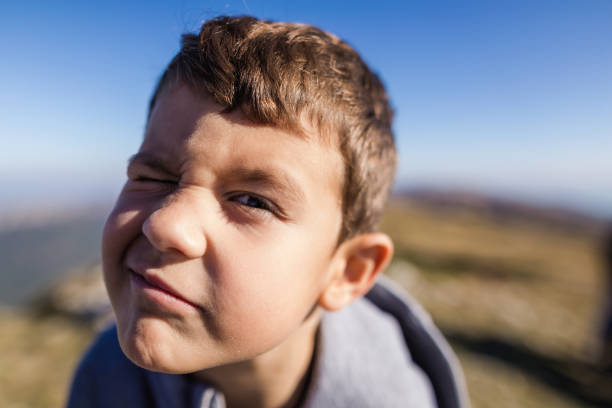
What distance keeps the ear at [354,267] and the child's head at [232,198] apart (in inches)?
4.4

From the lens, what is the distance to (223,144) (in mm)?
1021

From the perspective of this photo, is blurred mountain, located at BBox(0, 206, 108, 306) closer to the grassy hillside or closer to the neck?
the grassy hillside

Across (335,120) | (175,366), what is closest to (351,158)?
(335,120)

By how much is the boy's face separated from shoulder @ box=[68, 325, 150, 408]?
2.11 ft

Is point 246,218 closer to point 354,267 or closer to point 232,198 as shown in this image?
point 232,198

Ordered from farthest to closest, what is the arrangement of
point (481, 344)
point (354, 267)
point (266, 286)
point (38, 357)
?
1. point (481, 344)
2. point (38, 357)
3. point (354, 267)
4. point (266, 286)

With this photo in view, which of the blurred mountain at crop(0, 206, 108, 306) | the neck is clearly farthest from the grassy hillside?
the blurred mountain at crop(0, 206, 108, 306)

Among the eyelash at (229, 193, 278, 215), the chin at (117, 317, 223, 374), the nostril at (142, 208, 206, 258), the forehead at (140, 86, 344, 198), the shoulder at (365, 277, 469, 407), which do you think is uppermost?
the forehead at (140, 86, 344, 198)

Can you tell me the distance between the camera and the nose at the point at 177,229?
3.13ft

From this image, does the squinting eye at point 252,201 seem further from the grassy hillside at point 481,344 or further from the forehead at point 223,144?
the grassy hillside at point 481,344

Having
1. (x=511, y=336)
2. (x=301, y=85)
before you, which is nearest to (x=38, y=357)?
(x=301, y=85)

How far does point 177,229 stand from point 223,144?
254 millimetres

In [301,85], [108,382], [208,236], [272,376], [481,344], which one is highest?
[301,85]

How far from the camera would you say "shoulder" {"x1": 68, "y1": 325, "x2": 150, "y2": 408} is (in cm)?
158
